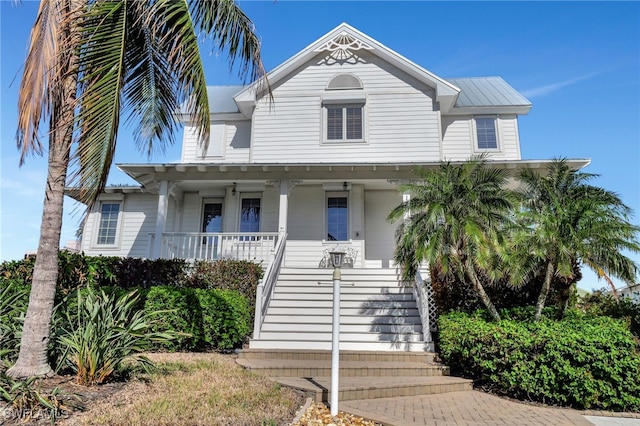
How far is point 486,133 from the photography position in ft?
50.6

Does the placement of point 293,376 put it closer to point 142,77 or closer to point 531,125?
point 142,77

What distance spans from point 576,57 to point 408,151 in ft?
18.4

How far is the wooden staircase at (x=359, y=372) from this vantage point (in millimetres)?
6078

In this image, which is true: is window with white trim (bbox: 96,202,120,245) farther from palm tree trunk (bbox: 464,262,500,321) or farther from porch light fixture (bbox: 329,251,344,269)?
palm tree trunk (bbox: 464,262,500,321)

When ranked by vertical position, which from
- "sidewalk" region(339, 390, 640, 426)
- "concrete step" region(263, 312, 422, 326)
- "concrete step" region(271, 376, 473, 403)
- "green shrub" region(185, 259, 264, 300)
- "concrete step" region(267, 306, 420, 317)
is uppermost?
"green shrub" region(185, 259, 264, 300)

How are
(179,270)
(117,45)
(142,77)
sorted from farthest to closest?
(179,270)
(142,77)
(117,45)

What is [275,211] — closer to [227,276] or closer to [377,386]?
[227,276]

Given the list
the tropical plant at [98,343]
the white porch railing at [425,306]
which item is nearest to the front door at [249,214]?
the white porch railing at [425,306]

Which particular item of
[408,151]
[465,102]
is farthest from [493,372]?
[465,102]

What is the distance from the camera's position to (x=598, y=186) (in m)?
7.64

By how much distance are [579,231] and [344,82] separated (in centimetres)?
1038

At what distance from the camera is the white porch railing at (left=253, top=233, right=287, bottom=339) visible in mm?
8883

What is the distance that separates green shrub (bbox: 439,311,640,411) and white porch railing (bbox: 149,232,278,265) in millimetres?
7077

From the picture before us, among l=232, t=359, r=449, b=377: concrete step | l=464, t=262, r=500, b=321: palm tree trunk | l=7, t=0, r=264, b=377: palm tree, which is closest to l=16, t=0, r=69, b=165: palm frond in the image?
l=7, t=0, r=264, b=377: palm tree
